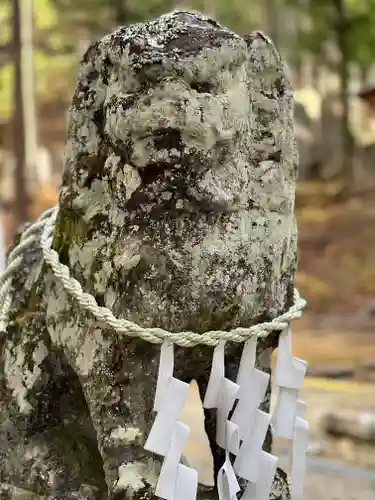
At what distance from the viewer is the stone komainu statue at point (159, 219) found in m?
0.72

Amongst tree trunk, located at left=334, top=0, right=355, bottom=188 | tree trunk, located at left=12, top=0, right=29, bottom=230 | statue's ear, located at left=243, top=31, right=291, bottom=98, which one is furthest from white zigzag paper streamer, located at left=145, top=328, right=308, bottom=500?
tree trunk, located at left=334, top=0, right=355, bottom=188

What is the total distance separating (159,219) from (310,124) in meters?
3.63

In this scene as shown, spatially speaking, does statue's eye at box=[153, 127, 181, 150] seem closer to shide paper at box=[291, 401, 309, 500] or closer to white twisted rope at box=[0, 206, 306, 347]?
white twisted rope at box=[0, 206, 306, 347]

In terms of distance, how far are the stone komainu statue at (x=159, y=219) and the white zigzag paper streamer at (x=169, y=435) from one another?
0.08 ft

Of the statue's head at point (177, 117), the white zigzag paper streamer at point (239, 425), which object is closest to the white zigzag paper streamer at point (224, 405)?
the white zigzag paper streamer at point (239, 425)

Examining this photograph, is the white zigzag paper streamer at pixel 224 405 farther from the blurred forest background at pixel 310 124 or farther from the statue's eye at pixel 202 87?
A: the blurred forest background at pixel 310 124

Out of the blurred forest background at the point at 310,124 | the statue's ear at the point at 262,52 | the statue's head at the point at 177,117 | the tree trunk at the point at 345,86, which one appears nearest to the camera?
the statue's head at the point at 177,117

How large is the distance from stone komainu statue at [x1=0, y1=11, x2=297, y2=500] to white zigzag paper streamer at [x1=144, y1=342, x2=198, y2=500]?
0.02 metres

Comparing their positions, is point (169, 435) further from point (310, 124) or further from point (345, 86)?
point (345, 86)

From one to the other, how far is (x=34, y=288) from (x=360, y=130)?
164 inches

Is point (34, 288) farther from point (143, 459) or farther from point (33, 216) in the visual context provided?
point (33, 216)

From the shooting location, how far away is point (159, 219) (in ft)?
2.41

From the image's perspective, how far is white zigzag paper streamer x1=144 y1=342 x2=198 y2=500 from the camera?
28.8 inches

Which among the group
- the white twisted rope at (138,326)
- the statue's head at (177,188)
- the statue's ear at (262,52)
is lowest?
the white twisted rope at (138,326)
